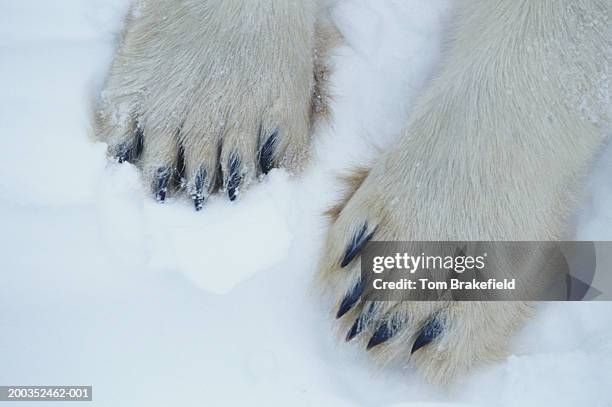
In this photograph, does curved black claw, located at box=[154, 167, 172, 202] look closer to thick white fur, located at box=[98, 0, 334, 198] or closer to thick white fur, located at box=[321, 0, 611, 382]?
thick white fur, located at box=[98, 0, 334, 198]

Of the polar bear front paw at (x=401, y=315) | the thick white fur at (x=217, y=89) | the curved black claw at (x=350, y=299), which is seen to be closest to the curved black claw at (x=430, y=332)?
the polar bear front paw at (x=401, y=315)

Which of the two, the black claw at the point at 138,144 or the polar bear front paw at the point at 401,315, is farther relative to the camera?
the black claw at the point at 138,144

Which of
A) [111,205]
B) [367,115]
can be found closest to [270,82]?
[367,115]

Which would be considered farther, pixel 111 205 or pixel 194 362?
pixel 111 205

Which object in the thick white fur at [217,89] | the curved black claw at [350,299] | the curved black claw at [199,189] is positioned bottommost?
the curved black claw at [350,299]

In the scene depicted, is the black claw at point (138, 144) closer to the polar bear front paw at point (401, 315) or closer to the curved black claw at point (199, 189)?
the curved black claw at point (199, 189)

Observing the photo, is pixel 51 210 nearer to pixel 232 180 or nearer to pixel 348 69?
pixel 232 180

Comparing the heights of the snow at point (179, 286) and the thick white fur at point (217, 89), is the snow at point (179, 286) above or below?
below
